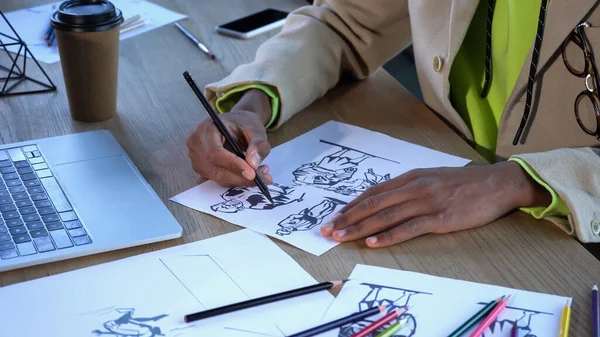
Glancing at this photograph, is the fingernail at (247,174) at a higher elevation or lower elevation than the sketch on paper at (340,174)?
lower

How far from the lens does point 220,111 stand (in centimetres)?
129

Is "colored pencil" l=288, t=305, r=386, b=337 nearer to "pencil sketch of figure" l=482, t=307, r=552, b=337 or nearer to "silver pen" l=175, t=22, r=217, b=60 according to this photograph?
"pencil sketch of figure" l=482, t=307, r=552, b=337

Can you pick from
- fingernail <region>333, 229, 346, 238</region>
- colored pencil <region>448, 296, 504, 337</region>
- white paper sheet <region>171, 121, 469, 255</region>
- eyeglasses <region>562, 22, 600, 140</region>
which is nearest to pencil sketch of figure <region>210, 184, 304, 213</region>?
white paper sheet <region>171, 121, 469, 255</region>

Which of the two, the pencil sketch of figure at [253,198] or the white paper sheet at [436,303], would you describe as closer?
the white paper sheet at [436,303]

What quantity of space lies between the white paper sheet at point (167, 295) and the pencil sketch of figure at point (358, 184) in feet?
0.55

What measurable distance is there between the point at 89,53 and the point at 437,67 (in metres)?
0.58

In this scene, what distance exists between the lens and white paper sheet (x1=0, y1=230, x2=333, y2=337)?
796 mm

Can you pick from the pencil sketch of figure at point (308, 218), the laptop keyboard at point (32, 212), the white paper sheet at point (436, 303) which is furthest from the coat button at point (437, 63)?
the laptop keyboard at point (32, 212)

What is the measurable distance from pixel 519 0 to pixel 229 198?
62 centimetres

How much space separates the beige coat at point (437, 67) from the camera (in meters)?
1.02

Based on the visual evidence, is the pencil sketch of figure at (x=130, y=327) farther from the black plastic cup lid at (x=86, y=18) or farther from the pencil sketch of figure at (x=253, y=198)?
the black plastic cup lid at (x=86, y=18)

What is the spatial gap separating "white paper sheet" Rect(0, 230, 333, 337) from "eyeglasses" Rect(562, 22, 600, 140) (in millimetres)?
530

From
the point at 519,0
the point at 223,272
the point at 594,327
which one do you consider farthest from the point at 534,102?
the point at 223,272

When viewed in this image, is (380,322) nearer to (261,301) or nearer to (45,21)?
(261,301)
